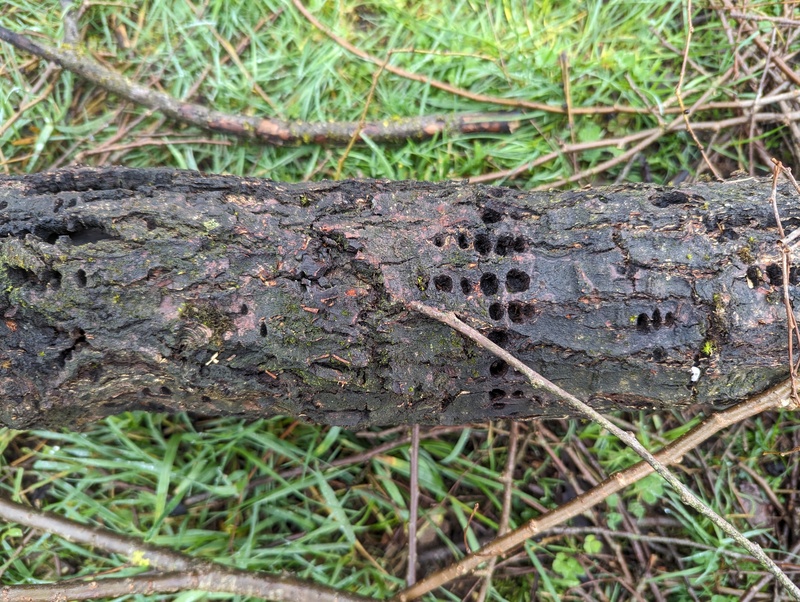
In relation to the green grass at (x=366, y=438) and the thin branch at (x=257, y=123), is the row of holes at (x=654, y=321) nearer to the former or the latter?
the green grass at (x=366, y=438)

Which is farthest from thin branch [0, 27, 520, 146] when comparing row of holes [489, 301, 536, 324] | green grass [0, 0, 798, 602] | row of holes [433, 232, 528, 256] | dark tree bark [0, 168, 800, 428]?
row of holes [489, 301, 536, 324]

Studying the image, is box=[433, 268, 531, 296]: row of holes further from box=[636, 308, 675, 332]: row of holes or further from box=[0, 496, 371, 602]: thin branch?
box=[0, 496, 371, 602]: thin branch

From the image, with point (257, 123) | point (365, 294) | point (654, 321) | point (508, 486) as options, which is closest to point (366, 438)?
point (508, 486)

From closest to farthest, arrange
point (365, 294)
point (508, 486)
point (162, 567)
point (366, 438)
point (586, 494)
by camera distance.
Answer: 1. point (365, 294)
2. point (586, 494)
3. point (162, 567)
4. point (508, 486)
5. point (366, 438)

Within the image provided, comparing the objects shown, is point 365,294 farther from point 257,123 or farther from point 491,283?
point 257,123

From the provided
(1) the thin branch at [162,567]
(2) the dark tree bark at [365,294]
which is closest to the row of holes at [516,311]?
(2) the dark tree bark at [365,294]
